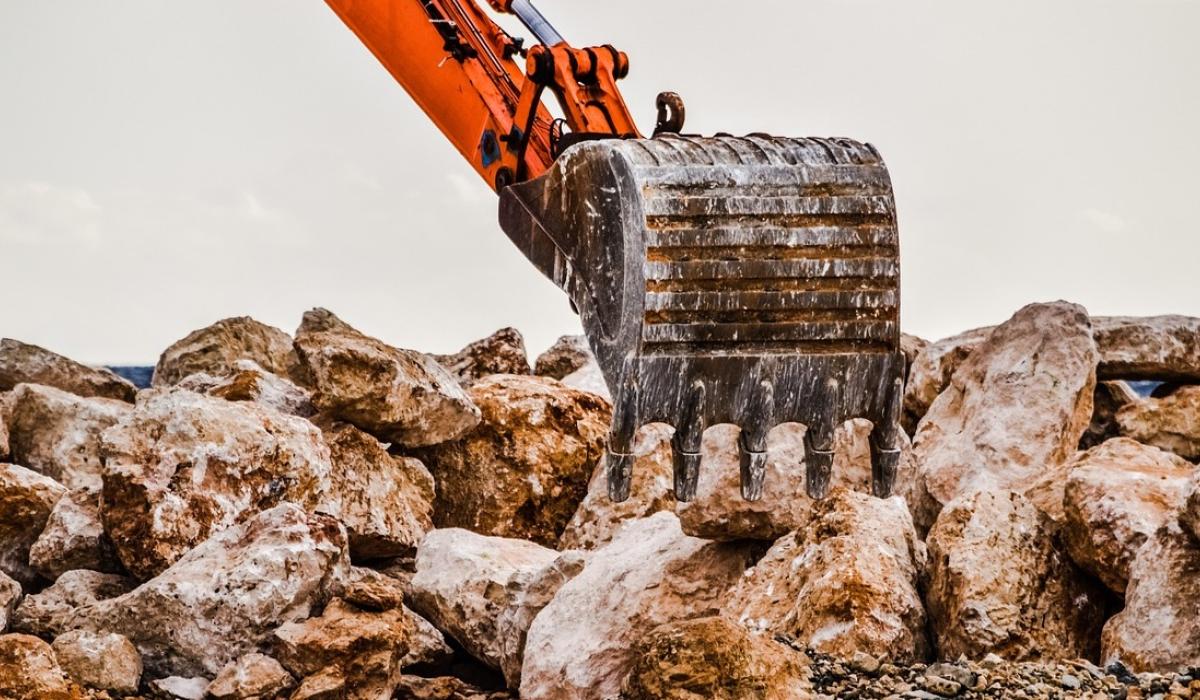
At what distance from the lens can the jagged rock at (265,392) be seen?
7.83 m

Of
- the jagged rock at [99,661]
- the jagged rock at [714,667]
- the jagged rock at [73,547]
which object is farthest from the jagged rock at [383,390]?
the jagged rock at [714,667]

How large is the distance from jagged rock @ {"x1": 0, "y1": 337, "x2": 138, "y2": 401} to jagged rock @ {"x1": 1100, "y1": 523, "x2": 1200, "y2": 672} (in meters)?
→ 6.28

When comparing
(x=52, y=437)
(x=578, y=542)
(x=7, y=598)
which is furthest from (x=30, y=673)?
(x=578, y=542)

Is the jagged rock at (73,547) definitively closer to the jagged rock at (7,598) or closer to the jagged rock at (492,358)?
the jagged rock at (7,598)

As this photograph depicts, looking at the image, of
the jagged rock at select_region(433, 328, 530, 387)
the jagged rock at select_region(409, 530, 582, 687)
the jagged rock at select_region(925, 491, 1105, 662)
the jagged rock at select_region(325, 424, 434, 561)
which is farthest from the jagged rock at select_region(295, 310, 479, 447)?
the jagged rock at select_region(925, 491, 1105, 662)

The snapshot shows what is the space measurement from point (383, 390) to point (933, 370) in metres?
2.92

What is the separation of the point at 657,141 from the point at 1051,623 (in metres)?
2.46

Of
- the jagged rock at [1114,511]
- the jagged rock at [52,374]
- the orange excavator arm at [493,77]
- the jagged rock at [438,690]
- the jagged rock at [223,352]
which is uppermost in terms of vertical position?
the orange excavator arm at [493,77]

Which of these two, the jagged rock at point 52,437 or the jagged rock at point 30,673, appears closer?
the jagged rock at point 30,673

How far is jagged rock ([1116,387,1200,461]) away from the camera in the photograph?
7922 mm

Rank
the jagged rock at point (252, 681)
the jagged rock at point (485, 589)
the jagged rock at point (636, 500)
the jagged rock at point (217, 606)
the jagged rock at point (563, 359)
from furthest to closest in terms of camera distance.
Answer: the jagged rock at point (563, 359), the jagged rock at point (636, 500), the jagged rock at point (485, 589), the jagged rock at point (217, 606), the jagged rock at point (252, 681)

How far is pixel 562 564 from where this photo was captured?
6.53 meters

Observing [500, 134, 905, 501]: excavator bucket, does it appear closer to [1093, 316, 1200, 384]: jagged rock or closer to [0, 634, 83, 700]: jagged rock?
[0, 634, 83, 700]: jagged rock

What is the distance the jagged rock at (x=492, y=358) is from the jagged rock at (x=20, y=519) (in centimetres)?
288
